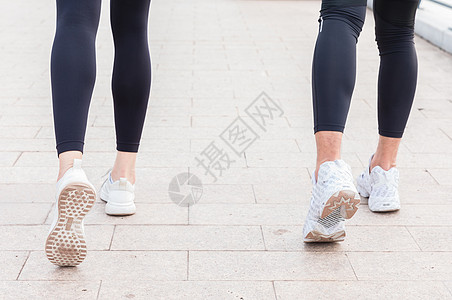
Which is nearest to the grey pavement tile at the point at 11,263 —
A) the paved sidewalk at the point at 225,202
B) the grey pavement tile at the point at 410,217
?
the paved sidewalk at the point at 225,202

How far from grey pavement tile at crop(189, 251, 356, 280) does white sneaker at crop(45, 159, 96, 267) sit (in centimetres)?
37

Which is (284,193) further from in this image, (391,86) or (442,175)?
(442,175)

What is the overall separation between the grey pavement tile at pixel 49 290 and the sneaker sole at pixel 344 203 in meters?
0.73

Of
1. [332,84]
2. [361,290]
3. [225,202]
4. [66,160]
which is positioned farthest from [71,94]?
[361,290]

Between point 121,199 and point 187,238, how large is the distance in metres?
0.35

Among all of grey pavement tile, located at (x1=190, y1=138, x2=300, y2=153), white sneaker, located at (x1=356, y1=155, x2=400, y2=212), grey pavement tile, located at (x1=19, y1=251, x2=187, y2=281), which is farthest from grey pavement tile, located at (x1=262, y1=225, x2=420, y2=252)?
grey pavement tile, located at (x1=190, y1=138, x2=300, y2=153)

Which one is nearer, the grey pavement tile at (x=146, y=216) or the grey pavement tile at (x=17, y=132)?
the grey pavement tile at (x=146, y=216)

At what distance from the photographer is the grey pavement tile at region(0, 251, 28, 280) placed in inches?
82.7

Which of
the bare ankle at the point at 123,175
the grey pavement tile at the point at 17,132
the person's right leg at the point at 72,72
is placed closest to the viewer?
the person's right leg at the point at 72,72

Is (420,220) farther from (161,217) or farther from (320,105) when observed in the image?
(161,217)

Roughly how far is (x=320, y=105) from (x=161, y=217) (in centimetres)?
80

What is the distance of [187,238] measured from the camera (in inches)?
95.3

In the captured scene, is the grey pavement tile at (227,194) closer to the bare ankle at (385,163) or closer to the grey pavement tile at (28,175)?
the bare ankle at (385,163)

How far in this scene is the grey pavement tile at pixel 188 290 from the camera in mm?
2000
